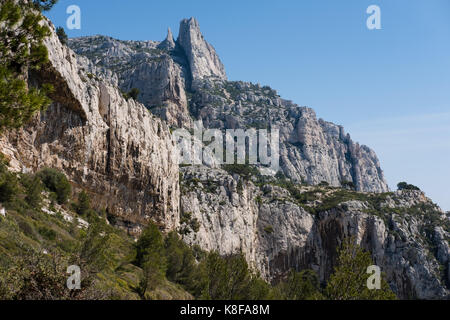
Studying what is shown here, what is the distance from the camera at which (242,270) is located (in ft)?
67.8

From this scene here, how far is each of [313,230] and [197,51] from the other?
12125 cm

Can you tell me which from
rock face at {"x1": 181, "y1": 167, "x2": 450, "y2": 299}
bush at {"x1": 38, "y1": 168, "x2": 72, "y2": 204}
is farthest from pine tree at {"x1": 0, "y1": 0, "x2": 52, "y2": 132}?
rock face at {"x1": 181, "y1": 167, "x2": 450, "y2": 299}

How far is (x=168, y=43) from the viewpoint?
181m

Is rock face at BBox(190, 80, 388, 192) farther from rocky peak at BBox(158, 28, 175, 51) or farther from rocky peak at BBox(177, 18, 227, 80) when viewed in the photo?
rocky peak at BBox(158, 28, 175, 51)

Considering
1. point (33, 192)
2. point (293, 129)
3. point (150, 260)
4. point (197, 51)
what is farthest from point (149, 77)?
point (150, 260)

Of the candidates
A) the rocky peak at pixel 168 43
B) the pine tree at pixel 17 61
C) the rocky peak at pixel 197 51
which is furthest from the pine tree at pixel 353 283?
the rocky peak at pixel 168 43

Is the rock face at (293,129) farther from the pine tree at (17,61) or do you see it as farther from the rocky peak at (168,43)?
the pine tree at (17,61)

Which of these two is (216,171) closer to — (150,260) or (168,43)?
(150,260)

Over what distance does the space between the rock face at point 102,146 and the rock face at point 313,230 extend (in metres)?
15.0

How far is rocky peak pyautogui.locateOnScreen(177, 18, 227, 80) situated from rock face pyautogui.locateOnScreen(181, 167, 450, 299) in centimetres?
9191

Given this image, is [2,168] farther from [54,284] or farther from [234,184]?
[234,184]

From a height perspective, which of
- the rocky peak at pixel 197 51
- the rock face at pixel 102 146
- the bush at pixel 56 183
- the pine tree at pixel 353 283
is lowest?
the pine tree at pixel 353 283

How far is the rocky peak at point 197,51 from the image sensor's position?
162m

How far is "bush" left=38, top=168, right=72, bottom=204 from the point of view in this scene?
33.7m
